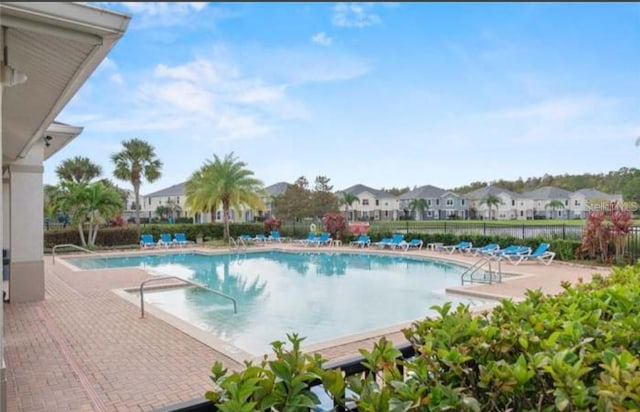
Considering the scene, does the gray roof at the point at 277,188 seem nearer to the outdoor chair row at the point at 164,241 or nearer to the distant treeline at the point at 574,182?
the outdoor chair row at the point at 164,241

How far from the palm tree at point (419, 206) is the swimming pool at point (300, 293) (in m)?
46.8

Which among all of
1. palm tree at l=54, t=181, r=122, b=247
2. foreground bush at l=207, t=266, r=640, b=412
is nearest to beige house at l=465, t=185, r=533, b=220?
palm tree at l=54, t=181, r=122, b=247

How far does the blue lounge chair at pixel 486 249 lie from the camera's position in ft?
66.5

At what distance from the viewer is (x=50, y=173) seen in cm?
4628

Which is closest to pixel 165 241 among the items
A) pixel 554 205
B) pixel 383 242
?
pixel 383 242

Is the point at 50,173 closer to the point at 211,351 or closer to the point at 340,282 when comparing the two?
the point at 340,282

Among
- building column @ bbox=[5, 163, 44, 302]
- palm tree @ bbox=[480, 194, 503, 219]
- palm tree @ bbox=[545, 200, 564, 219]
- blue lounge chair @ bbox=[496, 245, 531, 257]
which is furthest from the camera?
palm tree @ bbox=[480, 194, 503, 219]

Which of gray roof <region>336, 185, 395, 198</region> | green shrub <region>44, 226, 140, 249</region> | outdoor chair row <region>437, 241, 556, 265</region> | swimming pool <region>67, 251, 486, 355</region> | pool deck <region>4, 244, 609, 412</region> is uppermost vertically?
gray roof <region>336, 185, 395, 198</region>

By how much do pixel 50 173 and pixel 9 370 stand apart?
47147mm

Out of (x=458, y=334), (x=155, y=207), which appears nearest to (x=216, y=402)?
(x=458, y=334)

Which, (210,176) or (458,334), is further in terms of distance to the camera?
(210,176)

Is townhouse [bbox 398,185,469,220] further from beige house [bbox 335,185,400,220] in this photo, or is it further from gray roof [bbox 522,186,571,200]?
gray roof [bbox 522,186,571,200]

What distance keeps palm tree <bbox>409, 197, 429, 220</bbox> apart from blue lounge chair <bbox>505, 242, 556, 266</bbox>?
49.4m

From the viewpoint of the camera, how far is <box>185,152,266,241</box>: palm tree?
29609 mm
